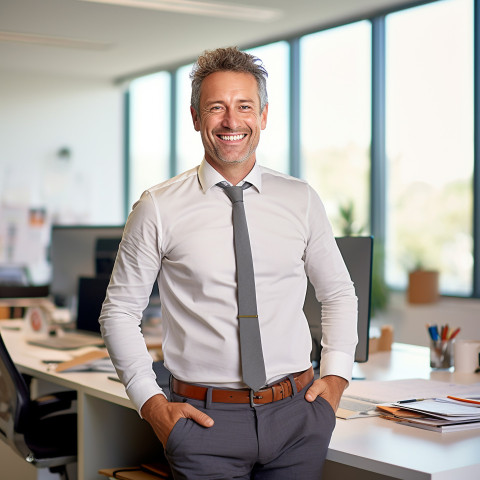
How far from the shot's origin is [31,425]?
292cm

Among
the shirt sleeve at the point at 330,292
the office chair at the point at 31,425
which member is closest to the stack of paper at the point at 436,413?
the shirt sleeve at the point at 330,292

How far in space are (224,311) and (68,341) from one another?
7.11ft

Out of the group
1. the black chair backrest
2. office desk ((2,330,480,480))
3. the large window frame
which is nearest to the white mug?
office desk ((2,330,480,480))

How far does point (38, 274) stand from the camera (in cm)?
936

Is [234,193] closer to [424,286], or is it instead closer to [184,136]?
[424,286]

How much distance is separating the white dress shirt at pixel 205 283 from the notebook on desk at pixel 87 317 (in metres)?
1.90

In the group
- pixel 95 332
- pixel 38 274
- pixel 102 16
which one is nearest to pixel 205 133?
pixel 95 332

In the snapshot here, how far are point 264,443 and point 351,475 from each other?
123 cm

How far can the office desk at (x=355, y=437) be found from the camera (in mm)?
1773

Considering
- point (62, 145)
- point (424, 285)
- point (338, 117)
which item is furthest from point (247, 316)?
point (62, 145)

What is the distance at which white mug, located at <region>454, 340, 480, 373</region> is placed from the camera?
2.93 meters

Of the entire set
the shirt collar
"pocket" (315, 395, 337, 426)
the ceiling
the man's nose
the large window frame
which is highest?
the ceiling

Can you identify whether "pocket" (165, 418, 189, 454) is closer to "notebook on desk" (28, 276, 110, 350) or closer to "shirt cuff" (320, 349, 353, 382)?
"shirt cuff" (320, 349, 353, 382)

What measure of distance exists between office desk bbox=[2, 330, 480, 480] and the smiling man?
0.52 ft
